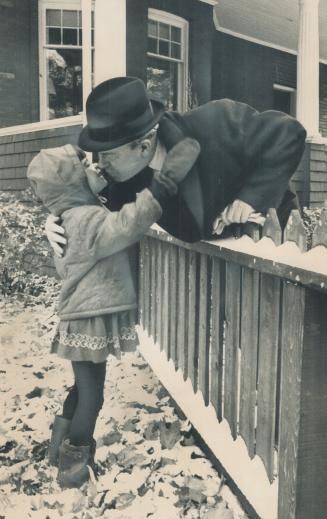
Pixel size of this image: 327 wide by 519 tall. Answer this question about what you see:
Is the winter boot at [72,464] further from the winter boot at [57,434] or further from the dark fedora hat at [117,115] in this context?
the dark fedora hat at [117,115]

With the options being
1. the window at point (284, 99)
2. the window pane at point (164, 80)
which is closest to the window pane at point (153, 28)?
the window pane at point (164, 80)

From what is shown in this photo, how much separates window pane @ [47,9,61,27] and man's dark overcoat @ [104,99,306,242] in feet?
18.7

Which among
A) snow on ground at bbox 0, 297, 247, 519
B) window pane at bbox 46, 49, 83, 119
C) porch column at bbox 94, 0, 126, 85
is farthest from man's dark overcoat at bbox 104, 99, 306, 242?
window pane at bbox 46, 49, 83, 119

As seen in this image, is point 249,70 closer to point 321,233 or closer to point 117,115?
point 117,115

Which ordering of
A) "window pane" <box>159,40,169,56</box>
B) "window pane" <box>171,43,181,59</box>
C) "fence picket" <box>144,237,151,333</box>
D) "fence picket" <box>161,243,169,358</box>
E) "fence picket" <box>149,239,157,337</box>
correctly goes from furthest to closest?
"window pane" <box>171,43,181,59</box>
"window pane" <box>159,40,169,56</box>
"fence picket" <box>144,237,151,333</box>
"fence picket" <box>149,239,157,337</box>
"fence picket" <box>161,243,169,358</box>

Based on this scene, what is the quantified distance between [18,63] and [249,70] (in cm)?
491

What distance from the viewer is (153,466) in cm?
251

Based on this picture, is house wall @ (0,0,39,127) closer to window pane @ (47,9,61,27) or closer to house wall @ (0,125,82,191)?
window pane @ (47,9,61,27)

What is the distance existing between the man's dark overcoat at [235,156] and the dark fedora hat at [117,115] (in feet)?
0.40

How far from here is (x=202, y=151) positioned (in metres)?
2.10

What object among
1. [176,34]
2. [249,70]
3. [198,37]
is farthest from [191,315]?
[249,70]

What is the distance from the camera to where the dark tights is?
2270 mm

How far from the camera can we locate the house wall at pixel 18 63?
22.0 ft

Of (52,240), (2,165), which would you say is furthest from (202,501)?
(2,165)
